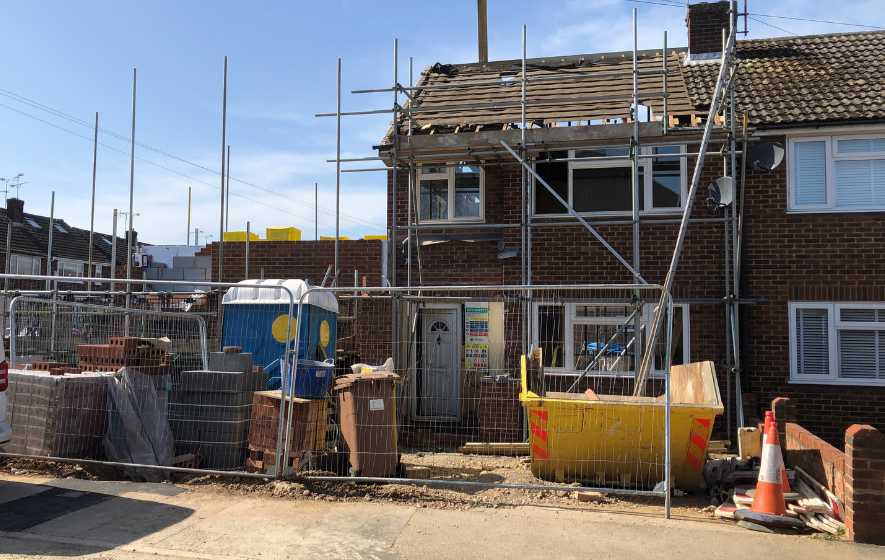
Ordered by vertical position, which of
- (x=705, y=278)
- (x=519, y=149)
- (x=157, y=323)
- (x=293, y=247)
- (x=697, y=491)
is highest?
(x=519, y=149)

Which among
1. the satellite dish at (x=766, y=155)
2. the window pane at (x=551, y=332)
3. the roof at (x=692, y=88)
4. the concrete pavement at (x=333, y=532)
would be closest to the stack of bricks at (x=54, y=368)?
the concrete pavement at (x=333, y=532)

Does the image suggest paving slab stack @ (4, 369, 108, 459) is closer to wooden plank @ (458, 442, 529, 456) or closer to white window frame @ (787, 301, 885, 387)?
wooden plank @ (458, 442, 529, 456)

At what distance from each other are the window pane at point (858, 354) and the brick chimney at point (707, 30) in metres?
5.80

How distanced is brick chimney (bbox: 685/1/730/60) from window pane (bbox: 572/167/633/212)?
144 inches

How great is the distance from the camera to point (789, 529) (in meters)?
5.82

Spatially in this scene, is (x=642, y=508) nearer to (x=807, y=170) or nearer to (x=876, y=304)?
(x=876, y=304)

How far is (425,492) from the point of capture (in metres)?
6.73

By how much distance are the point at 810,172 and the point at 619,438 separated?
577 centimetres

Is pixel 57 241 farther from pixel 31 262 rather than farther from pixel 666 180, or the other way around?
pixel 666 180

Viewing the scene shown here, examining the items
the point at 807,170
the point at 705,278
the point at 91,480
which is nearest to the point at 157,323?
the point at 91,480

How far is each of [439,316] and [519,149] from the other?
329cm

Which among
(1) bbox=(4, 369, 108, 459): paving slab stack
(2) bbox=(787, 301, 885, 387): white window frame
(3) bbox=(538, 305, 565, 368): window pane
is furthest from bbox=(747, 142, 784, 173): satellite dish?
(1) bbox=(4, 369, 108, 459): paving slab stack

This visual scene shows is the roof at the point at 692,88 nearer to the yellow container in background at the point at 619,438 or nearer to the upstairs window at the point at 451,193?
the upstairs window at the point at 451,193

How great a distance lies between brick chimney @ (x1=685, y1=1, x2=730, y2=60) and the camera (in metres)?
12.5
